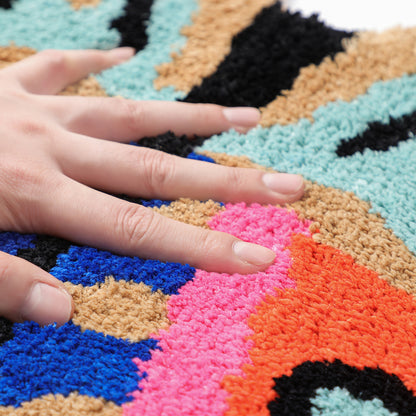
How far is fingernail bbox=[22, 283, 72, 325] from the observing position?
574mm

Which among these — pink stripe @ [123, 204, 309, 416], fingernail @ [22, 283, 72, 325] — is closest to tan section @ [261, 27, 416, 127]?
pink stripe @ [123, 204, 309, 416]

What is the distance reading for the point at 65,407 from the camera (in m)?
0.50

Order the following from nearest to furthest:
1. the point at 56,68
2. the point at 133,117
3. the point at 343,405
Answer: the point at 343,405 < the point at 133,117 < the point at 56,68

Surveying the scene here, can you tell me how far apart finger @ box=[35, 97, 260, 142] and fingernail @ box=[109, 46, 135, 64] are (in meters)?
0.19

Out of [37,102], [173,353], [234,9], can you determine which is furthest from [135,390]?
[234,9]

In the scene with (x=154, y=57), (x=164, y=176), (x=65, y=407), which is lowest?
(x=65, y=407)

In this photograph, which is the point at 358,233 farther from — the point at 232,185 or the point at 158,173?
the point at 158,173

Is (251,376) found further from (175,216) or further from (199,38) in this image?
(199,38)

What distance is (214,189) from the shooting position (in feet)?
2.47

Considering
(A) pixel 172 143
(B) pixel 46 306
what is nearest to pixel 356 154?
(A) pixel 172 143

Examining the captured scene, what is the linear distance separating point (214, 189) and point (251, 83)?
28 cm

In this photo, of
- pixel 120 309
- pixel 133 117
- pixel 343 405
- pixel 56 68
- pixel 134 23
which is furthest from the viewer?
pixel 134 23

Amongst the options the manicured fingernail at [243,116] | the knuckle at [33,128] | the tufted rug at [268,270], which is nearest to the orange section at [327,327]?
the tufted rug at [268,270]

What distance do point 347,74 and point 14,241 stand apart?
0.65 meters
